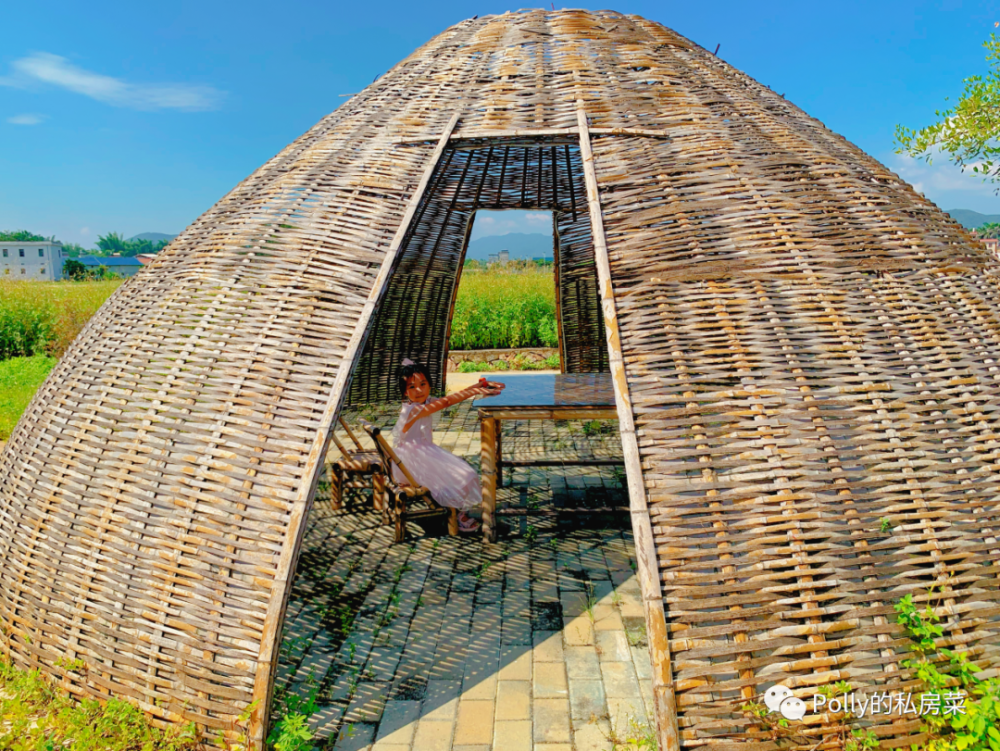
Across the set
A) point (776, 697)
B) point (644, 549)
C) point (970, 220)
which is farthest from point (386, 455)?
point (970, 220)

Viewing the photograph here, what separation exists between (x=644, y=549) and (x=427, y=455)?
3.08 m

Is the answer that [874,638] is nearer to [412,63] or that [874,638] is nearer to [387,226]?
[387,226]

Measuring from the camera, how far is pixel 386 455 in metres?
5.08

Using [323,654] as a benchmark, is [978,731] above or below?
above

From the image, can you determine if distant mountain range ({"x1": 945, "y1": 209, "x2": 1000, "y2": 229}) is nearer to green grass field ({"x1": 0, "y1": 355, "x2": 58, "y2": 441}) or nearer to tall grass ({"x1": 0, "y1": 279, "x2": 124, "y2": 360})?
green grass field ({"x1": 0, "y1": 355, "x2": 58, "y2": 441})

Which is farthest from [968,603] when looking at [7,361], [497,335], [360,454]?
[7,361]

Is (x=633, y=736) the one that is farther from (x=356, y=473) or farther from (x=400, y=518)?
(x=356, y=473)

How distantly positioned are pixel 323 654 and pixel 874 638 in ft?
9.48

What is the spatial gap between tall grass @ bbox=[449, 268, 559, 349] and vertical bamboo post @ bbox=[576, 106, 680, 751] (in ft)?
32.3

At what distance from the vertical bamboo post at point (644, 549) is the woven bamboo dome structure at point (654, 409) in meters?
0.01

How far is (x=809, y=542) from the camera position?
2.72m

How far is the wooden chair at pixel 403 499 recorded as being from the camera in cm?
500

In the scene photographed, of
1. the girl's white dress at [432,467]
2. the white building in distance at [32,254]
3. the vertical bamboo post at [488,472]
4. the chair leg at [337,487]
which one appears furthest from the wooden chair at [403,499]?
the white building in distance at [32,254]

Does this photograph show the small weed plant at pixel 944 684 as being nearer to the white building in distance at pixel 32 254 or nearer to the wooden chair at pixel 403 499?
the wooden chair at pixel 403 499
